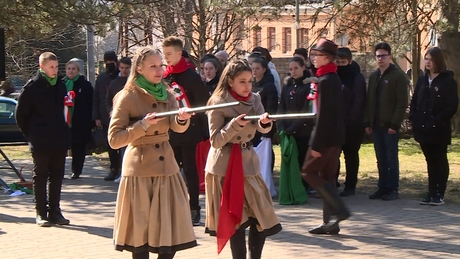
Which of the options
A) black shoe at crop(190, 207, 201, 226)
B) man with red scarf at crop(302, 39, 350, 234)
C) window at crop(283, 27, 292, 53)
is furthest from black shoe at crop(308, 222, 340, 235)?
window at crop(283, 27, 292, 53)

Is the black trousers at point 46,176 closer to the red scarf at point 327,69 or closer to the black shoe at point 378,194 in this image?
the red scarf at point 327,69

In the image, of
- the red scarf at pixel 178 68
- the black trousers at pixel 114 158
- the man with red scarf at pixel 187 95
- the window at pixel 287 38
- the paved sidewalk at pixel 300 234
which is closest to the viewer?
the paved sidewalk at pixel 300 234

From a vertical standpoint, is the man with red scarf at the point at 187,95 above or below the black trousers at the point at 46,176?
above

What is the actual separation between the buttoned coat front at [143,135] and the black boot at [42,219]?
3.23m

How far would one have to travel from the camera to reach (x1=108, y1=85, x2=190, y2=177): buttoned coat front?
6094 millimetres

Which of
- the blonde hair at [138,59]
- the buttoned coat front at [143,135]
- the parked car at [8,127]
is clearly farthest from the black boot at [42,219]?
the parked car at [8,127]

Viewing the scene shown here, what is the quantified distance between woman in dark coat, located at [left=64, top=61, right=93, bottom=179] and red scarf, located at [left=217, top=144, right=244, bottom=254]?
22.1 feet

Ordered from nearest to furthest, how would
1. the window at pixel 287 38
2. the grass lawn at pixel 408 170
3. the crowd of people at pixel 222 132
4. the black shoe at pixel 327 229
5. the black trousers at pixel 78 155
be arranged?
the crowd of people at pixel 222 132 → the black shoe at pixel 327 229 → the grass lawn at pixel 408 170 → the black trousers at pixel 78 155 → the window at pixel 287 38

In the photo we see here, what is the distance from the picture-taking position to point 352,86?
Result: 10.8 meters

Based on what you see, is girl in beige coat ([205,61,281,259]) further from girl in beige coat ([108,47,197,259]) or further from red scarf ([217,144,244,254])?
girl in beige coat ([108,47,197,259])

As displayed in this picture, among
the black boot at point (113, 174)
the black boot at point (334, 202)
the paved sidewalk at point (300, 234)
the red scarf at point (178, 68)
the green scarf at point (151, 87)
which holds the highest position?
the red scarf at point (178, 68)

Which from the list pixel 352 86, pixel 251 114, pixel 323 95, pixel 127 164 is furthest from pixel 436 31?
pixel 127 164

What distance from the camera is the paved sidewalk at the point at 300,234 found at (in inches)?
300

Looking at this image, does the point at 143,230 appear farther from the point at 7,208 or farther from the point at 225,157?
the point at 7,208
